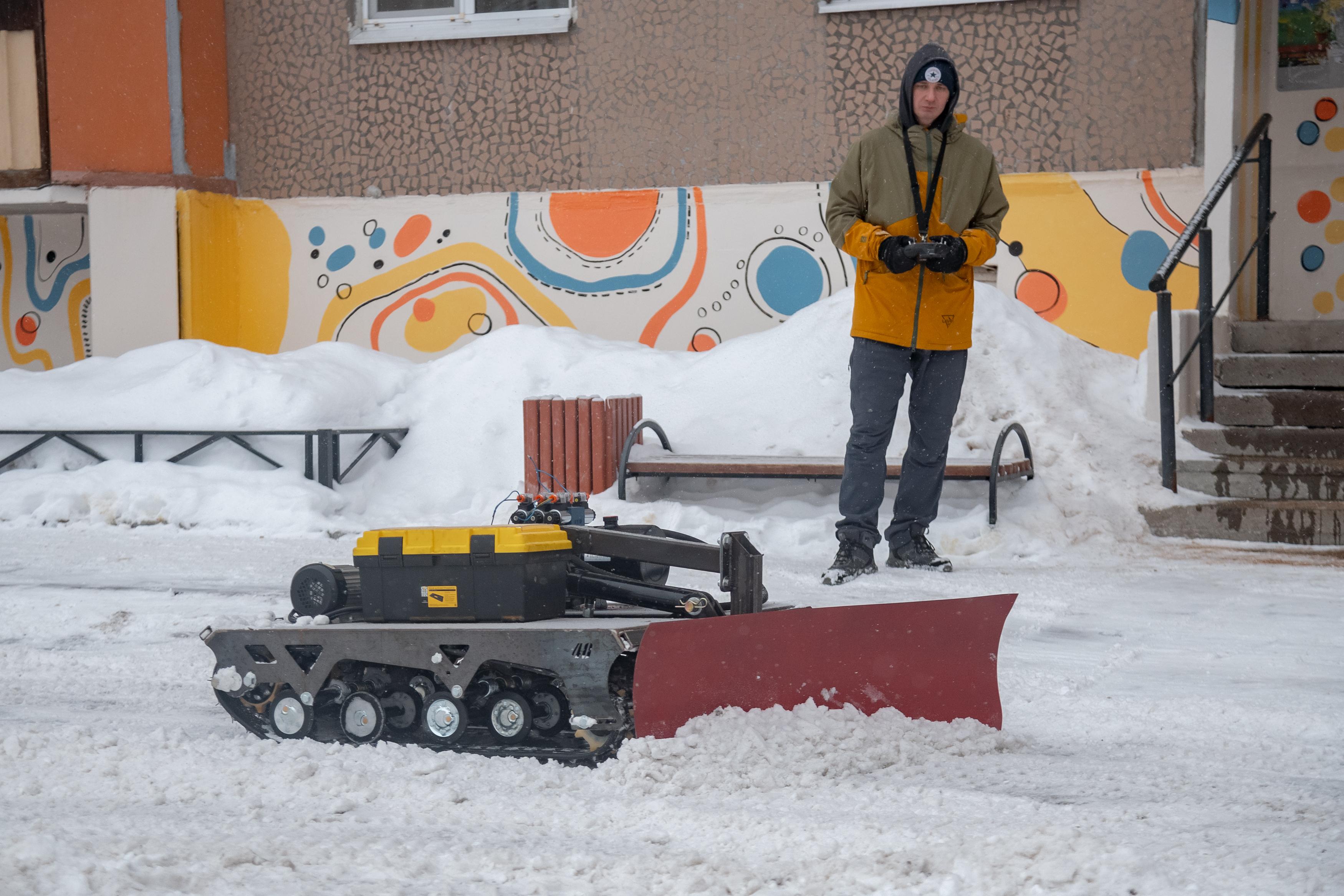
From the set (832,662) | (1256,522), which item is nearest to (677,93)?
(1256,522)

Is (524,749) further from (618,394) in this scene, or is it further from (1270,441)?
(1270,441)

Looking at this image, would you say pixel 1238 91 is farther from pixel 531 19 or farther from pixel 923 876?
pixel 923 876

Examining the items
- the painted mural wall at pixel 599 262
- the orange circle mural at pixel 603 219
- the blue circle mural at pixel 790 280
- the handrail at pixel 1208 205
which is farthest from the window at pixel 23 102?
the handrail at pixel 1208 205

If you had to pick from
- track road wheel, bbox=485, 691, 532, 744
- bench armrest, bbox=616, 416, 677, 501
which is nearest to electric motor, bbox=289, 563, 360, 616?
track road wheel, bbox=485, 691, 532, 744

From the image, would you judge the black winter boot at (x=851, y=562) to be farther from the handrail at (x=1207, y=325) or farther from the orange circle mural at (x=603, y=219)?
the orange circle mural at (x=603, y=219)

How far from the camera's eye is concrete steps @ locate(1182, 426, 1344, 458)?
6098 millimetres

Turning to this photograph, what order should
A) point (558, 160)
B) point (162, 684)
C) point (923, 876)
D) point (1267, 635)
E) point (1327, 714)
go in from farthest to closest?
1. point (558, 160)
2. point (1267, 635)
3. point (162, 684)
4. point (1327, 714)
5. point (923, 876)

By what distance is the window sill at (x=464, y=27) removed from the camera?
354 inches

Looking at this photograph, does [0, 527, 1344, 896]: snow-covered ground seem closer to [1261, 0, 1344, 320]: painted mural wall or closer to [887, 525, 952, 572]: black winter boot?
[887, 525, 952, 572]: black winter boot

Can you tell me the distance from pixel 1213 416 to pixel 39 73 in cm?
954

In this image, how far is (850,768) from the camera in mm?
2328

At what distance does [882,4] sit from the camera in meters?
8.45

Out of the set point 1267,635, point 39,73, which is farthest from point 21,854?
point 39,73

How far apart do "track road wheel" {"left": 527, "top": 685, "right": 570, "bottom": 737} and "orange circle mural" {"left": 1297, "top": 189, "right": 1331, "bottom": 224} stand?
7433 millimetres
